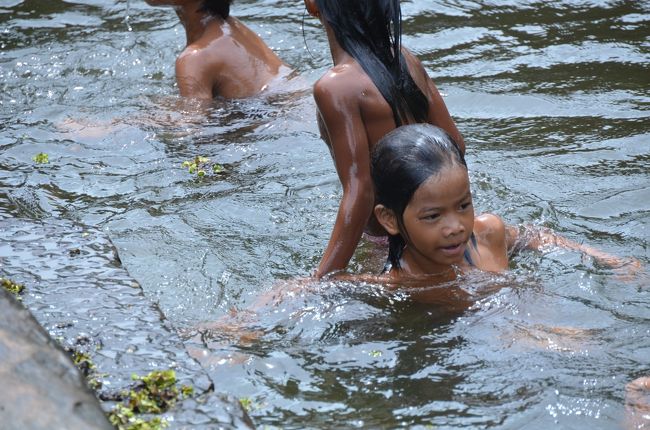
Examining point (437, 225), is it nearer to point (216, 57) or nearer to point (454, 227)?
point (454, 227)

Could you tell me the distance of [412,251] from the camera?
4453 millimetres

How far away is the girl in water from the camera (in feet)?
13.5

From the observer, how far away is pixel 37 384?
2.75m

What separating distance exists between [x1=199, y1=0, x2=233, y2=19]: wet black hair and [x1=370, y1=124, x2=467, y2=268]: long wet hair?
9.45 feet

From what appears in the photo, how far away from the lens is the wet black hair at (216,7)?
6.83 m

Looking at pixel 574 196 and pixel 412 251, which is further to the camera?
pixel 574 196

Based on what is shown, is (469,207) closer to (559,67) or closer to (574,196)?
(574,196)

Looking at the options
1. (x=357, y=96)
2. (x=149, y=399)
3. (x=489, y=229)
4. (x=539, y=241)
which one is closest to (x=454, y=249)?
(x=489, y=229)

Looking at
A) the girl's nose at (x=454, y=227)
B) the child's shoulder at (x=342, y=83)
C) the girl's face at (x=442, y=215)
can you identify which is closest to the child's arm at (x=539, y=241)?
the girl's face at (x=442, y=215)

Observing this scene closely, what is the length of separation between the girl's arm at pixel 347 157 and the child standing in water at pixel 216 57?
237 centimetres

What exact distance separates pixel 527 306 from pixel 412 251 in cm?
Answer: 51

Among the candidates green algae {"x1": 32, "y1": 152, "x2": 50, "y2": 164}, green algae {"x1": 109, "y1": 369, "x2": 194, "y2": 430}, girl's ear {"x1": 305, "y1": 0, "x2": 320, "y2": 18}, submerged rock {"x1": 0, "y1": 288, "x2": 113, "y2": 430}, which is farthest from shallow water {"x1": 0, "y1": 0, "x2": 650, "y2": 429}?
girl's ear {"x1": 305, "y1": 0, "x2": 320, "y2": 18}

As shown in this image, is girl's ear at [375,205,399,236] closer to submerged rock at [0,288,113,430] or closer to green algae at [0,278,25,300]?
green algae at [0,278,25,300]

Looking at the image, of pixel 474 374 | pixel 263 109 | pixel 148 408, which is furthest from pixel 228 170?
pixel 148 408
